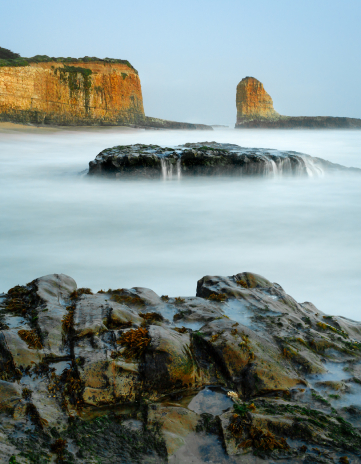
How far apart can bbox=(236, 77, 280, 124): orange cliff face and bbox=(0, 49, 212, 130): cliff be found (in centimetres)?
2889

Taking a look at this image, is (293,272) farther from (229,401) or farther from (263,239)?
(229,401)

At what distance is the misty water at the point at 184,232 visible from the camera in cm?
569

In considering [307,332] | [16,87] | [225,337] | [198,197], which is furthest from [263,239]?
[16,87]

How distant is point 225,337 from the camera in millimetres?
2857

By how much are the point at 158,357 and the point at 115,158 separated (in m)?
10.4

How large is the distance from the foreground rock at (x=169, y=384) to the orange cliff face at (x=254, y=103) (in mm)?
70639

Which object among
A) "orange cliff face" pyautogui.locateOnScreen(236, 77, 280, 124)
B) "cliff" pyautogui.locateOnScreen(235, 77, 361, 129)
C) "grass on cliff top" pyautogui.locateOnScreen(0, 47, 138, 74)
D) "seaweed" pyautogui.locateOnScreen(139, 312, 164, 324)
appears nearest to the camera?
"seaweed" pyautogui.locateOnScreen(139, 312, 164, 324)

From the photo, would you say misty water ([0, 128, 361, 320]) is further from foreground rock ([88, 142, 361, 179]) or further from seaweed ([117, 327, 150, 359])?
seaweed ([117, 327, 150, 359])

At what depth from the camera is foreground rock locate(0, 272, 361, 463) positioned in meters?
2.06

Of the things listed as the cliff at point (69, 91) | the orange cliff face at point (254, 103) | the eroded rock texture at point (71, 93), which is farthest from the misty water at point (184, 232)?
the orange cliff face at point (254, 103)

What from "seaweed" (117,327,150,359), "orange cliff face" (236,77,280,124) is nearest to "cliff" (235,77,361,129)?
"orange cliff face" (236,77,280,124)

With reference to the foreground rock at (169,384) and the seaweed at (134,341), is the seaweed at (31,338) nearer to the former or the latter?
the foreground rock at (169,384)

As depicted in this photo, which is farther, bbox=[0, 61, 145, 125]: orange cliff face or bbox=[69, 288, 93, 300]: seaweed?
bbox=[0, 61, 145, 125]: orange cliff face

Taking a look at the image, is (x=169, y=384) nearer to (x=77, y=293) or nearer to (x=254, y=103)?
(x=77, y=293)
